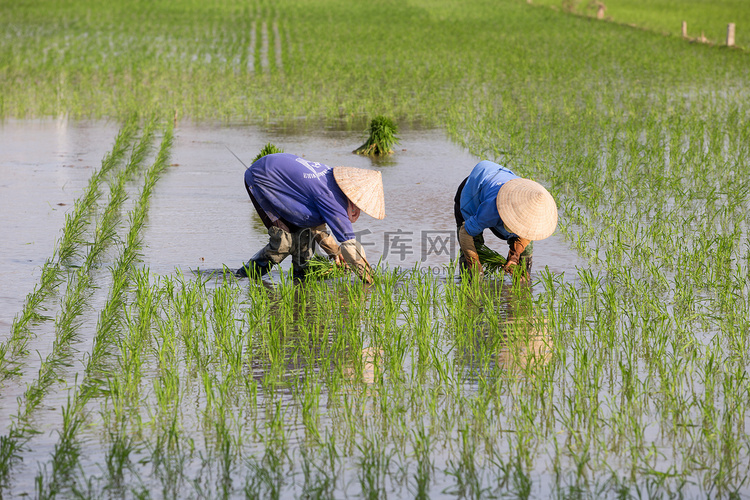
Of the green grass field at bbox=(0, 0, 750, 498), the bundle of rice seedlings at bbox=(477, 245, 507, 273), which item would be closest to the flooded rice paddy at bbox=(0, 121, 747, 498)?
the green grass field at bbox=(0, 0, 750, 498)

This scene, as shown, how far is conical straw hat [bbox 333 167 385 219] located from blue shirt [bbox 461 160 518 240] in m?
0.48

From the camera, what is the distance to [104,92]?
550 inches

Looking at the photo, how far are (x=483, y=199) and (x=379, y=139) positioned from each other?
524 centimetres

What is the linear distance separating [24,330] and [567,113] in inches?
336

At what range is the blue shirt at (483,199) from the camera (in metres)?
4.71

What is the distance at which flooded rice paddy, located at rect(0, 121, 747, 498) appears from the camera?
307 centimetres

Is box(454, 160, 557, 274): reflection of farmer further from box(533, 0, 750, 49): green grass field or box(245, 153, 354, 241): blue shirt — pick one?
box(533, 0, 750, 49): green grass field

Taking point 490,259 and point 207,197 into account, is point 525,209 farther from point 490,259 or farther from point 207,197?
point 207,197

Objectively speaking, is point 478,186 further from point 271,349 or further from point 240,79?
point 240,79

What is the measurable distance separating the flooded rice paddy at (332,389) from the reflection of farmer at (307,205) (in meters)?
0.21

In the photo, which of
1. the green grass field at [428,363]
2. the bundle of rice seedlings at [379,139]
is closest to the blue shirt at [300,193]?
the green grass field at [428,363]

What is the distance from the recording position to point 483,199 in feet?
15.7

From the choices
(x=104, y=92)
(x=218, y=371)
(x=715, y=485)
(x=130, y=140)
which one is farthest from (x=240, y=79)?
(x=715, y=485)

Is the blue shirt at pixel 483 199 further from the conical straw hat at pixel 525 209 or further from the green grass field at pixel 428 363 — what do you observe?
the green grass field at pixel 428 363
